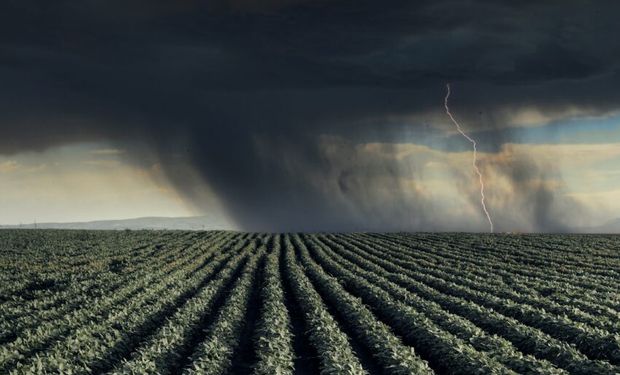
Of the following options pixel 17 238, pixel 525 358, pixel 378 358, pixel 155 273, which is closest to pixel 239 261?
pixel 155 273

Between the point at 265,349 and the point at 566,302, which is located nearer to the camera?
the point at 265,349

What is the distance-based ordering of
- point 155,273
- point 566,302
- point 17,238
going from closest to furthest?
point 566,302 < point 155,273 < point 17,238

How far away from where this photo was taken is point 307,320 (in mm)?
19547

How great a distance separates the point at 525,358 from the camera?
13445 millimetres

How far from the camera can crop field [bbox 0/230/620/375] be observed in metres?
14.2

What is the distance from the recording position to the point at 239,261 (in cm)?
4153

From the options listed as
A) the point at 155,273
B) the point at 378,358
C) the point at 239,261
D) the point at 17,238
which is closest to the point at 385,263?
the point at 239,261

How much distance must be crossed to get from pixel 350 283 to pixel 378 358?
13324mm

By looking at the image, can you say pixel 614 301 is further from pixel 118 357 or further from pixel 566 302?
pixel 118 357

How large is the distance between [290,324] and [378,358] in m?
5.38

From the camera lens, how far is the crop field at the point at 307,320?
14227mm

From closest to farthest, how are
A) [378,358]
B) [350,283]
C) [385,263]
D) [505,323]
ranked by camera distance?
[378,358] → [505,323] → [350,283] → [385,263]

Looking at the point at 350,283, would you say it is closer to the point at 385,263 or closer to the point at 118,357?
the point at 385,263

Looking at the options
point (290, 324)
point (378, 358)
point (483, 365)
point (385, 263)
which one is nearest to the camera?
point (483, 365)
